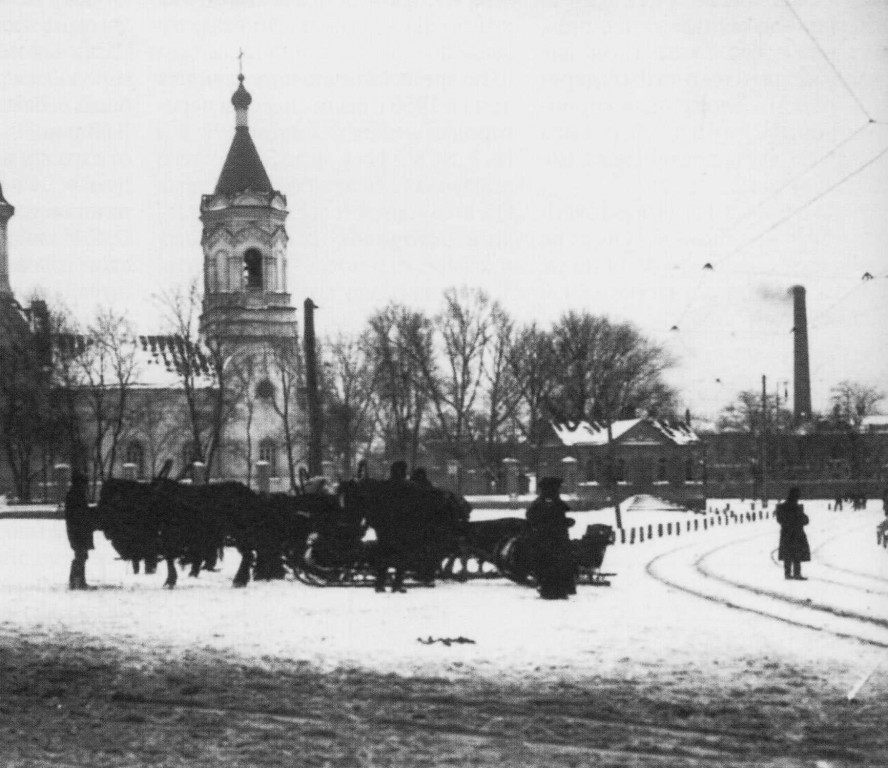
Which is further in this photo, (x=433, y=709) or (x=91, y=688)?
(x=91, y=688)

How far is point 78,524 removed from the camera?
17266 millimetres

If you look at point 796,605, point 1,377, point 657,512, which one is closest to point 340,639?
point 796,605

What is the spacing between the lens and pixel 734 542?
107ft

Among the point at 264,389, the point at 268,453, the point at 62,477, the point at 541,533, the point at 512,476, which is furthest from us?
the point at 268,453

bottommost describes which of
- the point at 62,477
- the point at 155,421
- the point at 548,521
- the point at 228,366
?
the point at 548,521

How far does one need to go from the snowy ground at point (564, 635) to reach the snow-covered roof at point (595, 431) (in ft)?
172

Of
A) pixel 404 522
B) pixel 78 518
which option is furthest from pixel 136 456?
→ pixel 404 522

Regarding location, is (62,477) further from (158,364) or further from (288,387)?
(158,364)

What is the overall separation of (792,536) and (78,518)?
1071 centimetres

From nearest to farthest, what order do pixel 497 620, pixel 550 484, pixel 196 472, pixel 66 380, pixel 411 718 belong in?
pixel 411 718, pixel 497 620, pixel 550 484, pixel 196 472, pixel 66 380

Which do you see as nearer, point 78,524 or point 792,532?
point 78,524

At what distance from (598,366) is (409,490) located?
6064 cm

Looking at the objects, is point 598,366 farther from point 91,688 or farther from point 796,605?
point 91,688

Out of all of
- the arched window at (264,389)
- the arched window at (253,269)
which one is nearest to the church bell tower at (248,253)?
the arched window at (253,269)
